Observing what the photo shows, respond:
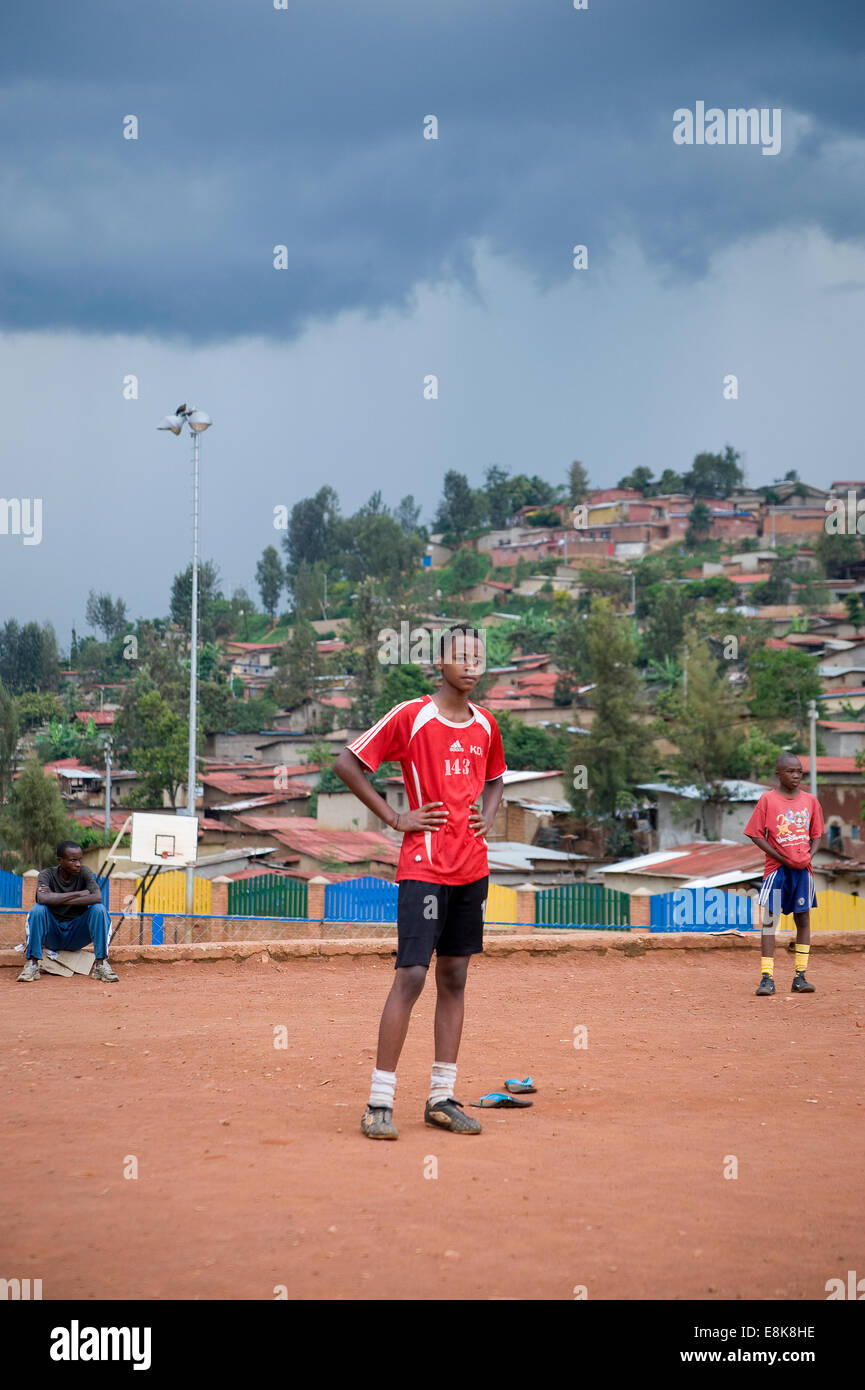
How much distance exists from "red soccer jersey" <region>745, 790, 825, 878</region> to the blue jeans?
4761 mm

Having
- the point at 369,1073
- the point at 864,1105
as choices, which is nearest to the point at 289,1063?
the point at 369,1073

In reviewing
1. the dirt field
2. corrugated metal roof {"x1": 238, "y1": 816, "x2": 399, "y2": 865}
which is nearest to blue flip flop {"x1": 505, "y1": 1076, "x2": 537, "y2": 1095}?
the dirt field

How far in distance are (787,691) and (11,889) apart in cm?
4497

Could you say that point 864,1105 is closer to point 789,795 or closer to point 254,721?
point 789,795

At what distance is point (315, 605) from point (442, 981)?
11465cm

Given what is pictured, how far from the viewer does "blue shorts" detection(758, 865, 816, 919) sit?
9.24 meters

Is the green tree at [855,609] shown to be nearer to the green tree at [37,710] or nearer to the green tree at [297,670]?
the green tree at [297,670]

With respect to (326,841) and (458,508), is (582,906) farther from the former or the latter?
(458,508)

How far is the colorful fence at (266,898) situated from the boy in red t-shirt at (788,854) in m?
10.6

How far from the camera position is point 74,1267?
127 inches

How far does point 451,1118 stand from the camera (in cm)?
489

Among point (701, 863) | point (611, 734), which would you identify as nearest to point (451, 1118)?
point (701, 863)

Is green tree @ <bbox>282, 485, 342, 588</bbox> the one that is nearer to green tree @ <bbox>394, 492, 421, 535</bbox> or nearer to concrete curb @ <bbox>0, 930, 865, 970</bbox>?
green tree @ <bbox>394, 492, 421, 535</bbox>

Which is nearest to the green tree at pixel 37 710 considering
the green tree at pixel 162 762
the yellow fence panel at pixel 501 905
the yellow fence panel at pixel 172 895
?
the green tree at pixel 162 762
